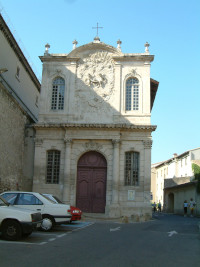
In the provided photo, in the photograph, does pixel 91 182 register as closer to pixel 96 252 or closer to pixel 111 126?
pixel 111 126

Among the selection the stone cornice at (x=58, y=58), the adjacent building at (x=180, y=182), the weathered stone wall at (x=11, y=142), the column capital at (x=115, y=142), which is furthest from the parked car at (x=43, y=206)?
the adjacent building at (x=180, y=182)

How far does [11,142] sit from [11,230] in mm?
12163

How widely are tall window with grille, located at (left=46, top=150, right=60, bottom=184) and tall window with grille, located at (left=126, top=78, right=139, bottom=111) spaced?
608cm

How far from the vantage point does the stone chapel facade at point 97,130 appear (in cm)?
2269

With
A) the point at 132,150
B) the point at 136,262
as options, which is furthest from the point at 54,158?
the point at 136,262

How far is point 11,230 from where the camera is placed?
9922 millimetres

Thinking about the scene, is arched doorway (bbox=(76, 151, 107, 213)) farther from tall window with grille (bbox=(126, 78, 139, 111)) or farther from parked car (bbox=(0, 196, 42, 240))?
parked car (bbox=(0, 196, 42, 240))

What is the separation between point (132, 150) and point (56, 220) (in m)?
11.2

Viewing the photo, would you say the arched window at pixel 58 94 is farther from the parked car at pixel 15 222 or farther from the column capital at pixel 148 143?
the parked car at pixel 15 222

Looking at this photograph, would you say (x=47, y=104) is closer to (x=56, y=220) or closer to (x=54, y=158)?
(x=54, y=158)

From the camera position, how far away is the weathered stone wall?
19.8m

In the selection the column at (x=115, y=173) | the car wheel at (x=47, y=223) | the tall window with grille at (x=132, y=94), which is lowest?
the car wheel at (x=47, y=223)

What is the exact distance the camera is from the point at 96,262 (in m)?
7.25

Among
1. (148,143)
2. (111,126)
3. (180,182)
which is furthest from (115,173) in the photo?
(180,182)
